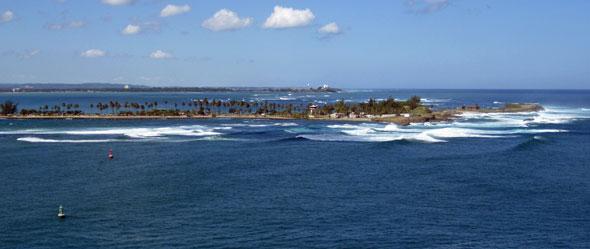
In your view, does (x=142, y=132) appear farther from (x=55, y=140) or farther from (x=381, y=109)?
(x=381, y=109)

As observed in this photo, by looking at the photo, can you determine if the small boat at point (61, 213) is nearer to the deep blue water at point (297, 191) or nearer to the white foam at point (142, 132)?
the deep blue water at point (297, 191)

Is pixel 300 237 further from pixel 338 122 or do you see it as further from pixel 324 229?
pixel 338 122

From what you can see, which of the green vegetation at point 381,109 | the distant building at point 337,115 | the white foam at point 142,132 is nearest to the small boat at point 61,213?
the white foam at point 142,132

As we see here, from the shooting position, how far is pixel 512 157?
54.8 metres

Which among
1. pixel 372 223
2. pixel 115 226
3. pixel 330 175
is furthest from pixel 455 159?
pixel 115 226

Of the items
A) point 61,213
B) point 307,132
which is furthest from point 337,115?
point 61,213

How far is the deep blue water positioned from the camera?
97.6 feet

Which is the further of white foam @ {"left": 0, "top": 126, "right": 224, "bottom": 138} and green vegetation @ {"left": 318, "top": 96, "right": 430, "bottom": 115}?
green vegetation @ {"left": 318, "top": 96, "right": 430, "bottom": 115}

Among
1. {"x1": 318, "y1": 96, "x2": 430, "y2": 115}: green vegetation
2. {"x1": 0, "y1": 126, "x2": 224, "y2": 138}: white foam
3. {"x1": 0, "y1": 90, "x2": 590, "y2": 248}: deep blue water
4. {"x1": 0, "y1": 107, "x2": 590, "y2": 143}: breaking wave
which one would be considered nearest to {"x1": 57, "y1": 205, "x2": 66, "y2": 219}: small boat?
{"x1": 0, "y1": 90, "x2": 590, "y2": 248}: deep blue water

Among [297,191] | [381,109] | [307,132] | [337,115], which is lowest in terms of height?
[307,132]

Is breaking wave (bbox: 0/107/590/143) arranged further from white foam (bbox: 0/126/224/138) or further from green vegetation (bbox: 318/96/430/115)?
green vegetation (bbox: 318/96/430/115)

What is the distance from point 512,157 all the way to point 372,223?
26725mm

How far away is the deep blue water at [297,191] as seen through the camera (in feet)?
97.6

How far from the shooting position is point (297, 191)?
39.8 metres
